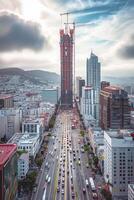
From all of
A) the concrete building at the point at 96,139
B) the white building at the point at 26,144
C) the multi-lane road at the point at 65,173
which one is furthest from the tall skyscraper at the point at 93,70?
the white building at the point at 26,144

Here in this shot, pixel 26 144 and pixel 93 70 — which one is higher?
pixel 93 70

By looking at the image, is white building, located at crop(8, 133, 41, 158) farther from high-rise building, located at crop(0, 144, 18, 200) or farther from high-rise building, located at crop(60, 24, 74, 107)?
high-rise building, located at crop(60, 24, 74, 107)

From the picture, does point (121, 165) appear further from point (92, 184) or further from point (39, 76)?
point (39, 76)

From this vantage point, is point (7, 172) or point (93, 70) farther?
point (93, 70)

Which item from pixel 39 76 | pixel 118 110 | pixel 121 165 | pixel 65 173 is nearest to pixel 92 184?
pixel 121 165

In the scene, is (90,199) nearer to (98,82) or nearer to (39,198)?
(39,198)

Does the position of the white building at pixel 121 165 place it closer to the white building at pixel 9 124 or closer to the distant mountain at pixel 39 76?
the white building at pixel 9 124

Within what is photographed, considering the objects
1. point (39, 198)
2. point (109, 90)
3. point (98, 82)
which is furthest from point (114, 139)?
point (98, 82)
